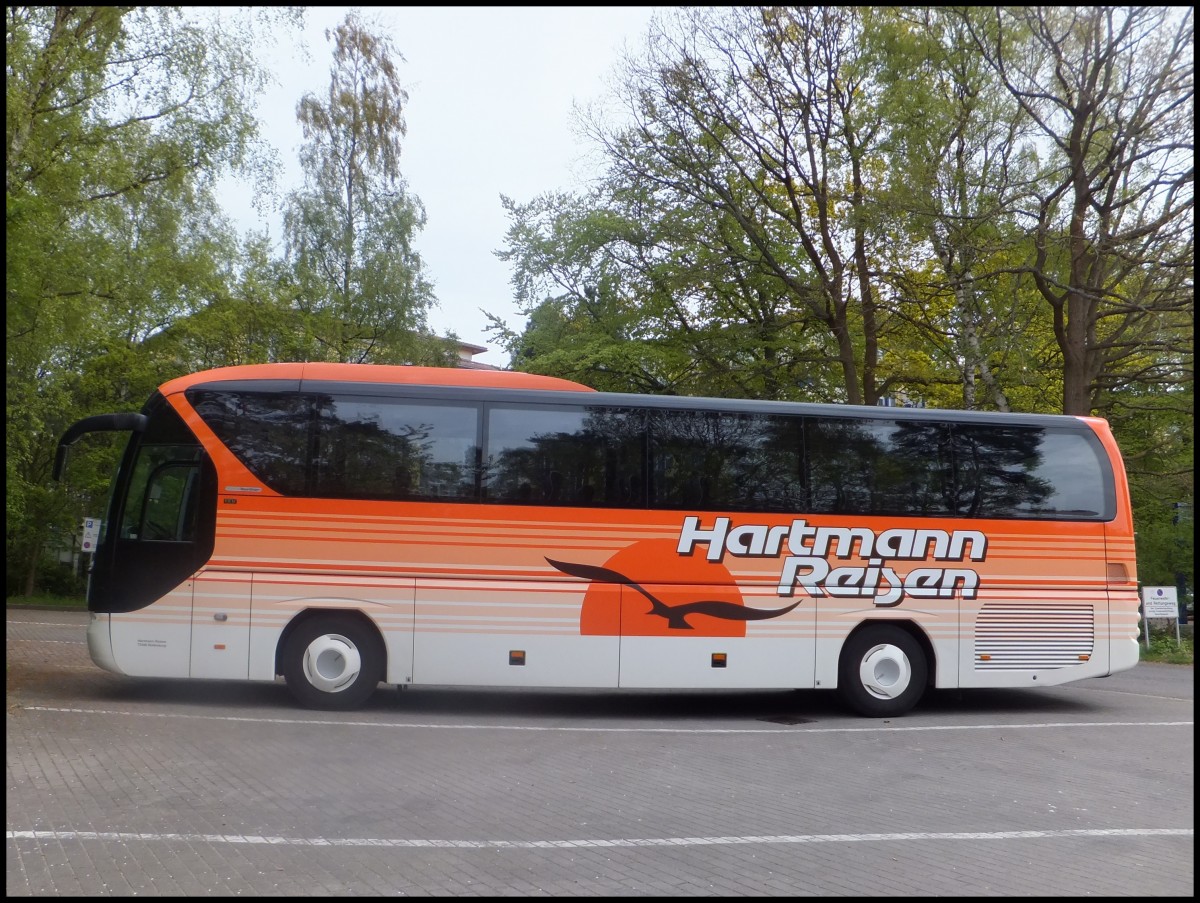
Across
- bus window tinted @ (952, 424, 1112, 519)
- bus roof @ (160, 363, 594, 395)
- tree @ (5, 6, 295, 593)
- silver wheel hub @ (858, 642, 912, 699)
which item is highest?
tree @ (5, 6, 295, 593)

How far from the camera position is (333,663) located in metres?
11.8

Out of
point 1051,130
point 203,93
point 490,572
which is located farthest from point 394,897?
point 1051,130

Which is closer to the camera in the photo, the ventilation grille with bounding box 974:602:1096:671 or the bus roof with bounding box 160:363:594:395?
the bus roof with bounding box 160:363:594:395

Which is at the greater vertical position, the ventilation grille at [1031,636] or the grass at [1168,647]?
the ventilation grille at [1031,636]

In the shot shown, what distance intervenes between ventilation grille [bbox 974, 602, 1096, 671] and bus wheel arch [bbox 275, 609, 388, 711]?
674 centimetres

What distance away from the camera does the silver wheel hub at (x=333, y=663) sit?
11.7 metres

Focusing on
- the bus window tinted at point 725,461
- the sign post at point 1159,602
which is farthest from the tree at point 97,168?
the sign post at point 1159,602

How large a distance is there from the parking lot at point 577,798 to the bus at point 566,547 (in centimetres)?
65

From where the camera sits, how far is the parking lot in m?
5.78

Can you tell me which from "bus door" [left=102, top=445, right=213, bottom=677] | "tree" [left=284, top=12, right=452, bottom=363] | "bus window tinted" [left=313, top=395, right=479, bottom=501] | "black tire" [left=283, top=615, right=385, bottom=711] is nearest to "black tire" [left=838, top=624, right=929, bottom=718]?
"bus window tinted" [left=313, top=395, right=479, bottom=501]

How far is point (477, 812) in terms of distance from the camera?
285 inches

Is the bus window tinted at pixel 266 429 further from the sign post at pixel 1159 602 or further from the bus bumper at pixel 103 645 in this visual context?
the sign post at pixel 1159 602

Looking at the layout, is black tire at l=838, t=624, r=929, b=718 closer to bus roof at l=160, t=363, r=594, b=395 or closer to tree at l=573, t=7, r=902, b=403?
bus roof at l=160, t=363, r=594, b=395

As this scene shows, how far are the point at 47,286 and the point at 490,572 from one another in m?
6.51
